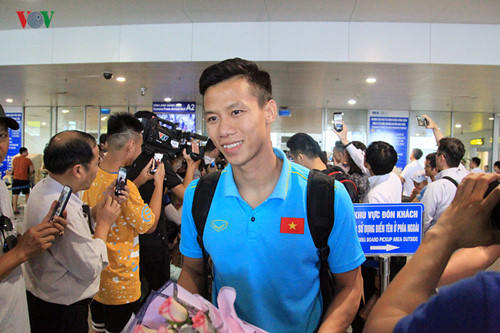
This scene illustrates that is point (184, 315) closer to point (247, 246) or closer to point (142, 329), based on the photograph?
point (142, 329)

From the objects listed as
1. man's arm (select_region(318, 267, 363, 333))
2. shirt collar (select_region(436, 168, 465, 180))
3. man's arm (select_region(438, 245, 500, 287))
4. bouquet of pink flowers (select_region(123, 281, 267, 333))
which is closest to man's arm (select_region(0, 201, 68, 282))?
bouquet of pink flowers (select_region(123, 281, 267, 333))

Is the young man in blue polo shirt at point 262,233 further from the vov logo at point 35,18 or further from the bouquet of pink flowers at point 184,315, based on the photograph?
→ the vov logo at point 35,18

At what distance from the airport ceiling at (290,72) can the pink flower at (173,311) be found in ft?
17.4

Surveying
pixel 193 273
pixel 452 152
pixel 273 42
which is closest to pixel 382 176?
pixel 452 152

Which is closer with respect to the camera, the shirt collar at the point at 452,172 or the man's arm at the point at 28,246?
the man's arm at the point at 28,246

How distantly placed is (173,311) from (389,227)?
81.8 inches

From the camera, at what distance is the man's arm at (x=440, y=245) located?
68 centimetres

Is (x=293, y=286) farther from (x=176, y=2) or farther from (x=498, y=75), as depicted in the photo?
(x=498, y=75)

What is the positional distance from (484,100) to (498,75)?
11.5 ft

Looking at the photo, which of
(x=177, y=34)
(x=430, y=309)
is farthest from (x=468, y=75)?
(x=430, y=309)

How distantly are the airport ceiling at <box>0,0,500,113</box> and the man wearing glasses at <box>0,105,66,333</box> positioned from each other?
4700 millimetres

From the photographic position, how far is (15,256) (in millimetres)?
1438

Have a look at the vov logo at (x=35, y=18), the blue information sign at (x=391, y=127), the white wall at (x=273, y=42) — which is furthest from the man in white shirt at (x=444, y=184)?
the blue information sign at (x=391, y=127)

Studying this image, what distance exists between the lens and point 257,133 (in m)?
1.25
